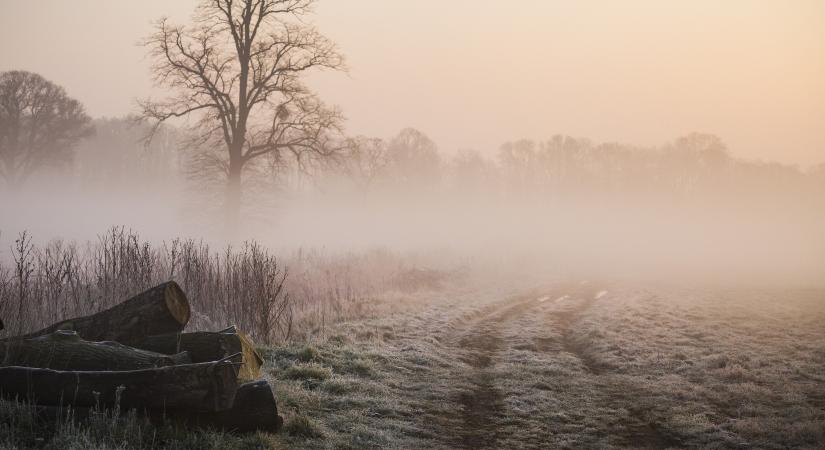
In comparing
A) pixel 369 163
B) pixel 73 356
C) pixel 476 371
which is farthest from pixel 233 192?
pixel 369 163

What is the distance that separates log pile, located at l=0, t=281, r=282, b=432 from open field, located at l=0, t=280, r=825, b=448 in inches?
11.4

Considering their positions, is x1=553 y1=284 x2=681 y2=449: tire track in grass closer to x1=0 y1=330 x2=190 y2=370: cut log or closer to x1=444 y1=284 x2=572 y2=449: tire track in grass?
x1=444 y1=284 x2=572 y2=449: tire track in grass

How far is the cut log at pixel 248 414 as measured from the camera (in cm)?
582

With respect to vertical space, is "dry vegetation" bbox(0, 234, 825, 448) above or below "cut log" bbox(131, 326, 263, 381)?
below

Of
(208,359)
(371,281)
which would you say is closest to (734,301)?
(371,281)

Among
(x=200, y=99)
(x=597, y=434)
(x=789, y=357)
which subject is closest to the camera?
(x=597, y=434)

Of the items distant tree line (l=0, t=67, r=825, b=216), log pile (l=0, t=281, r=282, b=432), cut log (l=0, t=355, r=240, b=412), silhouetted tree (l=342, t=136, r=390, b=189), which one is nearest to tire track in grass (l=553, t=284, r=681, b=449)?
log pile (l=0, t=281, r=282, b=432)

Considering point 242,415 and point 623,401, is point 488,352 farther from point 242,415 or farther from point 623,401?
point 242,415

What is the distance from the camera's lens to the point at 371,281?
23.8 m

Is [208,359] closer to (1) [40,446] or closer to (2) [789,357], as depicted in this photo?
(1) [40,446]

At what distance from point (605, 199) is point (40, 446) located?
102 meters

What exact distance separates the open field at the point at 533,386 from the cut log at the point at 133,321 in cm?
199

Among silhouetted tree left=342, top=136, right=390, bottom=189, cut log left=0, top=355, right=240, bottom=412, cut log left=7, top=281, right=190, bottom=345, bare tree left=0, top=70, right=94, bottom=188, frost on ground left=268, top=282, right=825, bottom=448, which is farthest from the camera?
silhouetted tree left=342, top=136, right=390, bottom=189

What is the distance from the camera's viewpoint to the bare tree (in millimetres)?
44656
